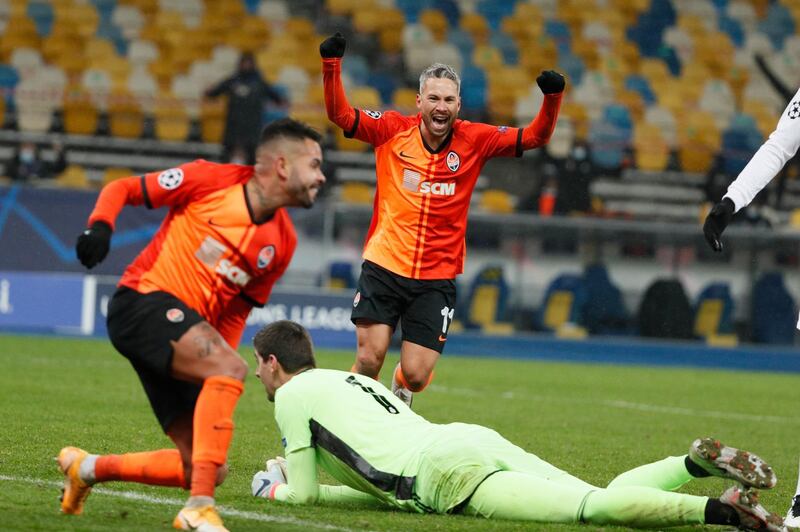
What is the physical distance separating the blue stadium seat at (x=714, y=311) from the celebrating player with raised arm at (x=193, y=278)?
42.5 ft

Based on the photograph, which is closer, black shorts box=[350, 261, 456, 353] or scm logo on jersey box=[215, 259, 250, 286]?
scm logo on jersey box=[215, 259, 250, 286]

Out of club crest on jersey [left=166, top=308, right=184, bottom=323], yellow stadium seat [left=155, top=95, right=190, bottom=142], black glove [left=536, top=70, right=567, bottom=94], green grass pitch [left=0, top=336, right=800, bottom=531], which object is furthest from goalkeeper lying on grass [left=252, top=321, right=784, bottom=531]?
yellow stadium seat [left=155, top=95, right=190, bottom=142]

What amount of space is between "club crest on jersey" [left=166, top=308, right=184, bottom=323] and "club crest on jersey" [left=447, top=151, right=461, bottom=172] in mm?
3018

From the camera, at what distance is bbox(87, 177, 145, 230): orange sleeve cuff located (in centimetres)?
484

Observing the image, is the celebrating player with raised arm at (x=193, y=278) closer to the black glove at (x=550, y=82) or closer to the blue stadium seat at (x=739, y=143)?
the black glove at (x=550, y=82)

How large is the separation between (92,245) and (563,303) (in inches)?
512

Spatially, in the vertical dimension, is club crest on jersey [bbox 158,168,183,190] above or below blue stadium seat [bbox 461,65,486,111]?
below

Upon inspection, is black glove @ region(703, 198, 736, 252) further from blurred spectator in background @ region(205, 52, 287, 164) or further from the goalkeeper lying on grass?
blurred spectator in background @ region(205, 52, 287, 164)

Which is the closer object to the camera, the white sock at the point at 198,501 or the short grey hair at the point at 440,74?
the white sock at the point at 198,501

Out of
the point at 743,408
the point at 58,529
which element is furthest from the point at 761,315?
the point at 58,529

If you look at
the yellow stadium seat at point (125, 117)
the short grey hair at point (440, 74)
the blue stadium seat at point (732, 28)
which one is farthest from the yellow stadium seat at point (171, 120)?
the short grey hair at point (440, 74)

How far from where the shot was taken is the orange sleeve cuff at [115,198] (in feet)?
15.9

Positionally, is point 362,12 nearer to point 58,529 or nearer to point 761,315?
point 761,315

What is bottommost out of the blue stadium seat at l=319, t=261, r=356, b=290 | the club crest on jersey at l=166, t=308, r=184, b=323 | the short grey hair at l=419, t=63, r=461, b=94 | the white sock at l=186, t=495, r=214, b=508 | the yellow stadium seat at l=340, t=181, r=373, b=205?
the white sock at l=186, t=495, r=214, b=508
